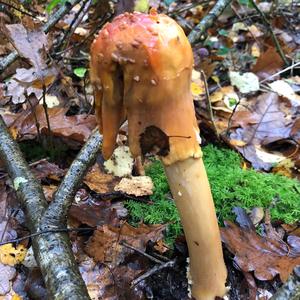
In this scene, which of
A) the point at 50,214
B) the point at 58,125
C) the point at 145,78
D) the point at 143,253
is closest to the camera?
the point at 145,78

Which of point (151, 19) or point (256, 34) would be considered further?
point (256, 34)

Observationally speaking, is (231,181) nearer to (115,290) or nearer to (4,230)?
(115,290)

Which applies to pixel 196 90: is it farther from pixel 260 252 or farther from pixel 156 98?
pixel 156 98

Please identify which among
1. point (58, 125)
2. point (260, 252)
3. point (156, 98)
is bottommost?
point (260, 252)

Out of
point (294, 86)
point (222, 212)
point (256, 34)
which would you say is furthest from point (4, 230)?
point (256, 34)

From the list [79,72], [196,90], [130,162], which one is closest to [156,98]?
[130,162]

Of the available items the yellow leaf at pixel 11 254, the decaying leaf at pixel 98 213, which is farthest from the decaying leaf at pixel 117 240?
the yellow leaf at pixel 11 254

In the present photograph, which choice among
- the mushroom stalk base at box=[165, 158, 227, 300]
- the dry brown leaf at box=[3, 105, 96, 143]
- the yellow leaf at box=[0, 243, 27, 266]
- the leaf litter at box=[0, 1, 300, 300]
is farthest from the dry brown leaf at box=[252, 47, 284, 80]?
the yellow leaf at box=[0, 243, 27, 266]
